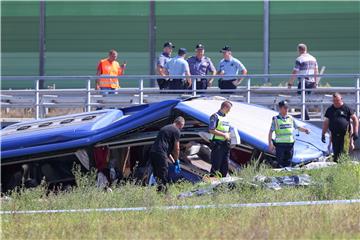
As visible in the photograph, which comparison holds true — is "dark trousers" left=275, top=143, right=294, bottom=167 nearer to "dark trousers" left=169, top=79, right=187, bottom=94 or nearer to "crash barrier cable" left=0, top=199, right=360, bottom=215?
"crash barrier cable" left=0, top=199, right=360, bottom=215

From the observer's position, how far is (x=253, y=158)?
54.1 ft

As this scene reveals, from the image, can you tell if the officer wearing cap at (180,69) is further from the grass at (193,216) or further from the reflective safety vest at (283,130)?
the grass at (193,216)

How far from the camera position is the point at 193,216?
10906 mm

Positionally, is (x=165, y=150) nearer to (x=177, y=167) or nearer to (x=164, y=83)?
(x=177, y=167)

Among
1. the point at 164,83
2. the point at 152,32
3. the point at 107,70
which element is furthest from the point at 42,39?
the point at 164,83

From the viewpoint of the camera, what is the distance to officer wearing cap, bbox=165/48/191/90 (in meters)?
21.1

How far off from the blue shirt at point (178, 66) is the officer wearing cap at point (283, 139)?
4.73 metres

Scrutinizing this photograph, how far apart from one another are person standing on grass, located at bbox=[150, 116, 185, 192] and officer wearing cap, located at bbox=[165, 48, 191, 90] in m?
6.01

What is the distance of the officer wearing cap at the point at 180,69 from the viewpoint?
21078 millimetres

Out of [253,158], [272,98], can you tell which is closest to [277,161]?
[253,158]

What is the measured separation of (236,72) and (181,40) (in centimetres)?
1209

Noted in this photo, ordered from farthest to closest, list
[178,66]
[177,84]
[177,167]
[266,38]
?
[266,38], [177,84], [178,66], [177,167]

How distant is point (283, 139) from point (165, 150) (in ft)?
8.71

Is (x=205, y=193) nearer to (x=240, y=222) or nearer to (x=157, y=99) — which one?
(x=240, y=222)
